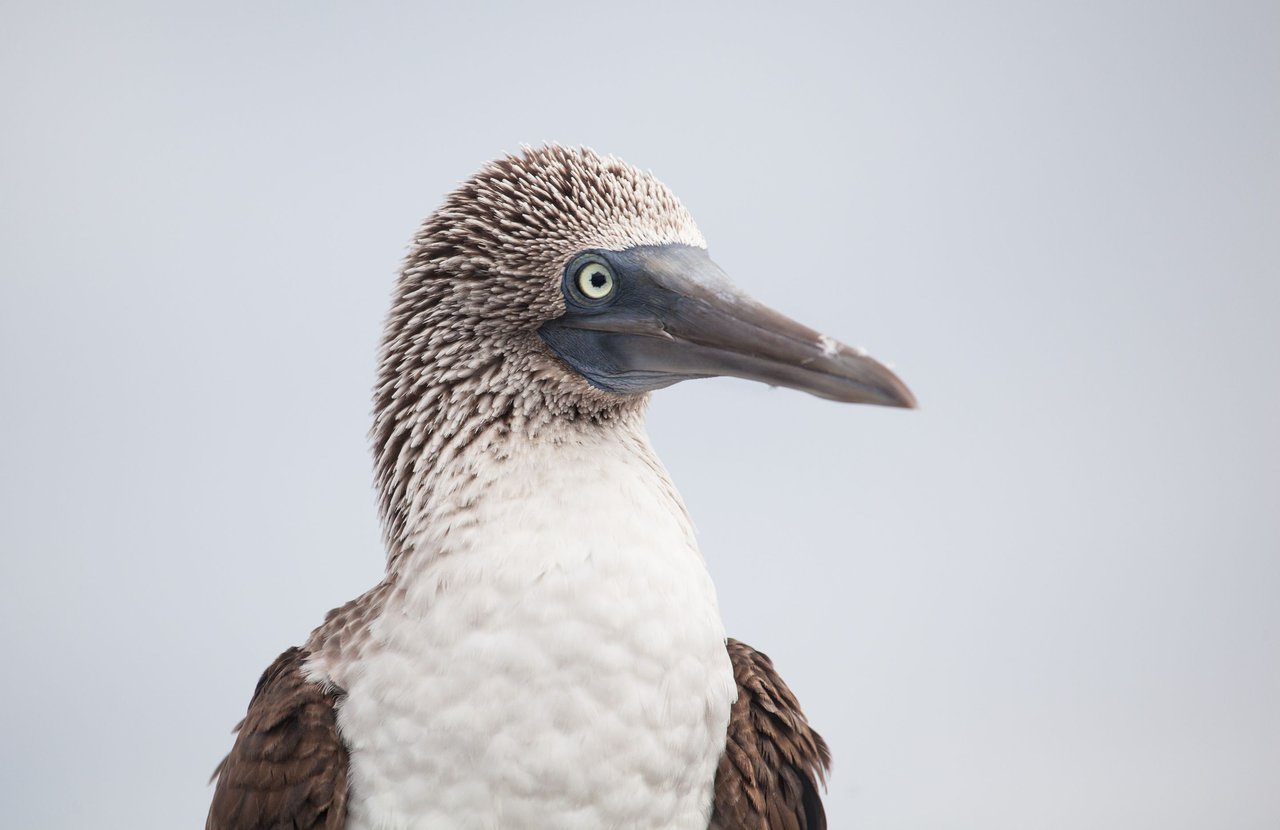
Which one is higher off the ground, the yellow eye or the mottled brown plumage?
the yellow eye

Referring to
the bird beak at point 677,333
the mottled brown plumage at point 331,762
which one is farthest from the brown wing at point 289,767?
the bird beak at point 677,333

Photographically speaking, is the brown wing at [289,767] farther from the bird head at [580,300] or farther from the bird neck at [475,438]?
the bird head at [580,300]

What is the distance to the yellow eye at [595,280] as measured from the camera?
4.07m

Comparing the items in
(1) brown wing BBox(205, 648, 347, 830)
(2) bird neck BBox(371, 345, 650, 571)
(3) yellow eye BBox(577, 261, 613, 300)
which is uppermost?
(3) yellow eye BBox(577, 261, 613, 300)

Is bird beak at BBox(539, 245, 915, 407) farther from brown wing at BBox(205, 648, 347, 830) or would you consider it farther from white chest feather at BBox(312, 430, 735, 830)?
brown wing at BBox(205, 648, 347, 830)

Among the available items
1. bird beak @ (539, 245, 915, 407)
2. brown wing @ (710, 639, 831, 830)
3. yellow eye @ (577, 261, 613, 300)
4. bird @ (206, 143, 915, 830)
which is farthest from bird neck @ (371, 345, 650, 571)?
brown wing @ (710, 639, 831, 830)

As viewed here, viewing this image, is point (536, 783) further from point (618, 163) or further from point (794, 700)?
point (618, 163)

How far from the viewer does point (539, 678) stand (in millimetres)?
3693

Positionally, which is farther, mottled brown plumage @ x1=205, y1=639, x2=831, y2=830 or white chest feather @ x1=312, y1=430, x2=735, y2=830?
Answer: mottled brown plumage @ x1=205, y1=639, x2=831, y2=830

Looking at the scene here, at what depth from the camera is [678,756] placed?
12.5 feet

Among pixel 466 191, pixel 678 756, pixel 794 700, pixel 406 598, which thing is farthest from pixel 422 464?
pixel 794 700

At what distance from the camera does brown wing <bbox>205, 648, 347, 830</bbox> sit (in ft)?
12.5

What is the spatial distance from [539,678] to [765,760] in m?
0.97

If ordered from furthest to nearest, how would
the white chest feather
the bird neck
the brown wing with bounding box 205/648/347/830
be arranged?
the bird neck < the brown wing with bounding box 205/648/347/830 < the white chest feather
